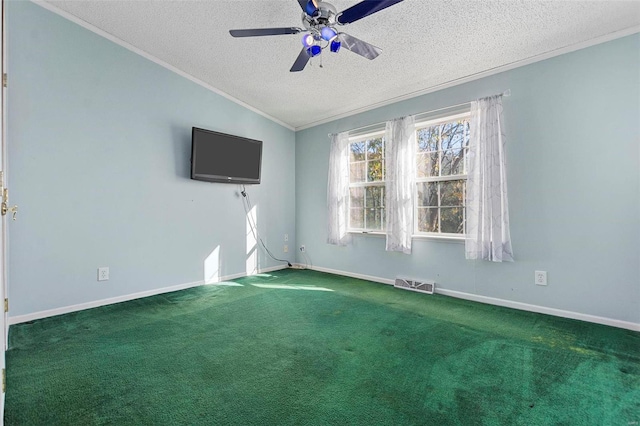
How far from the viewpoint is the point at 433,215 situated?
366 cm

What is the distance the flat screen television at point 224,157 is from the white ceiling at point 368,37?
748 millimetres

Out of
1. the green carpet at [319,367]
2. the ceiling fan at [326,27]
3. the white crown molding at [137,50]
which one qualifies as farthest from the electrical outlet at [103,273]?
the ceiling fan at [326,27]

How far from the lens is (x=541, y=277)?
2.88 meters

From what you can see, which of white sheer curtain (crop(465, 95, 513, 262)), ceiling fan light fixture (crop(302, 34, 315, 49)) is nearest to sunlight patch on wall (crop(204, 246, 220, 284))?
ceiling fan light fixture (crop(302, 34, 315, 49))

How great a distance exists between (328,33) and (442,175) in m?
2.17

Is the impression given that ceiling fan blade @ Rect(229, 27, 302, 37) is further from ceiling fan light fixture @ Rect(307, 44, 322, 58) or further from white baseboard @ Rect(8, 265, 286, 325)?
white baseboard @ Rect(8, 265, 286, 325)

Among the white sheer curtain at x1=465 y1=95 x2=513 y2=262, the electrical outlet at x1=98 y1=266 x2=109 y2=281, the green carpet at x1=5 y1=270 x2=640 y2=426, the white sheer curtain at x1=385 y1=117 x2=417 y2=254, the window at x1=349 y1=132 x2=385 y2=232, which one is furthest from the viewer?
the window at x1=349 y1=132 x2=385 y2=232

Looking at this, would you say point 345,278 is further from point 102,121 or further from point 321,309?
point 102,121

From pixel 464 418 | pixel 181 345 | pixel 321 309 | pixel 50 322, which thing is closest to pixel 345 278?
pixel 321 309

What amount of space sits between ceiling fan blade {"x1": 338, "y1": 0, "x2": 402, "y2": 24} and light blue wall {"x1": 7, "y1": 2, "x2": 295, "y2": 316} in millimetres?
2640

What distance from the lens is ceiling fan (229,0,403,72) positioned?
74.7 inches

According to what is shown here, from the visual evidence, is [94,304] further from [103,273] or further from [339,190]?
[339,190]

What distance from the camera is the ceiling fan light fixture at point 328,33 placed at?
7.01 ft

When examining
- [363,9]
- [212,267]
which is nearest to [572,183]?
[363,9]
